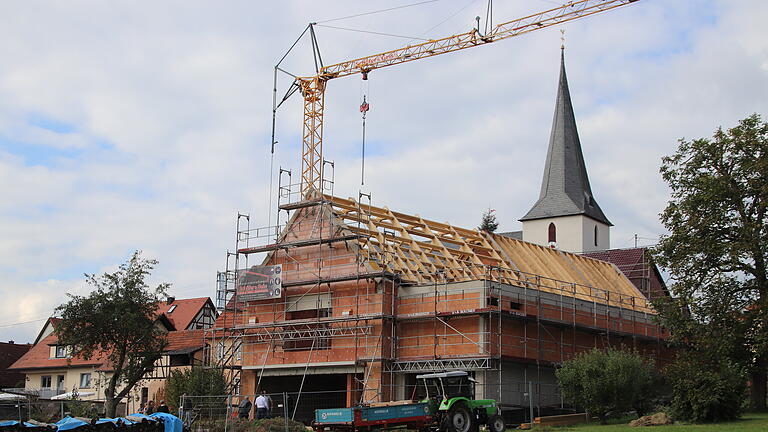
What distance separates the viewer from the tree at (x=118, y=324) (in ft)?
138

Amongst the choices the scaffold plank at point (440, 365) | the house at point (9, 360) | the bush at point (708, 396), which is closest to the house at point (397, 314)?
the scaffold plank at point (440, 365)

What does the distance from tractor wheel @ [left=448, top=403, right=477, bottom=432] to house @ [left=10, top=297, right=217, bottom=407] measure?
24.6 meters

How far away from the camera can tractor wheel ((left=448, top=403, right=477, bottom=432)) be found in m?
27.7

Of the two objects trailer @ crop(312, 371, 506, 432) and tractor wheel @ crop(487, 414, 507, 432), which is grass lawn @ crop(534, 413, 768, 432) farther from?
trailer @ crop(312, 371, 506, 432)

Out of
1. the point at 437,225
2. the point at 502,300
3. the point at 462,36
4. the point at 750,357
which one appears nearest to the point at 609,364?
the point at 502,300

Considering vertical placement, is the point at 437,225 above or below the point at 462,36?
below

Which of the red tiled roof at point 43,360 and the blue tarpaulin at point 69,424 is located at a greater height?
the red tiled roof at point 43,360

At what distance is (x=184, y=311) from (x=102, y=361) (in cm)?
975

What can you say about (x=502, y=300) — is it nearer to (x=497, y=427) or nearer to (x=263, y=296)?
(x=497, y=427)

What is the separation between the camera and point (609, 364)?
111ft

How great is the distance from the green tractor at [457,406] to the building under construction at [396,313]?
271 inches

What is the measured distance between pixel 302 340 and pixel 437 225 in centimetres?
847

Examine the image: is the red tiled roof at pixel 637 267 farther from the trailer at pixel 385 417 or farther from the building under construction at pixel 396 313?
the trailer at pixel 385 417

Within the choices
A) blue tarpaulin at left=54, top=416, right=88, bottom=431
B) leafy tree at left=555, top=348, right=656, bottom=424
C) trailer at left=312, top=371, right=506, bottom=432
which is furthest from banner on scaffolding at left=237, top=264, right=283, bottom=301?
blue tarpaulin at left=54, top=416, right=88, bottom=431
